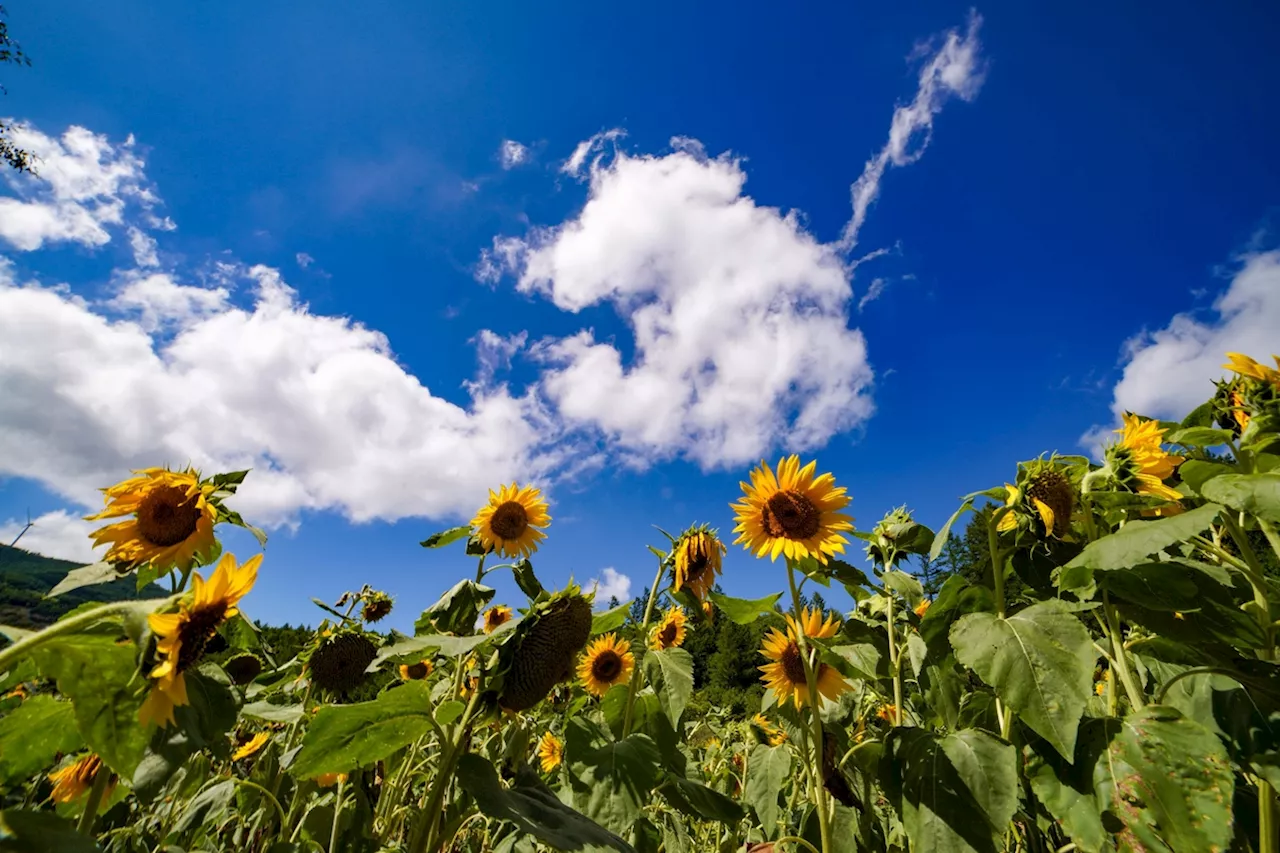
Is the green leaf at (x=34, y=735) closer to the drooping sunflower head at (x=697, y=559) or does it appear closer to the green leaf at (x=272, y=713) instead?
the green leaf at (x=272, y=713)

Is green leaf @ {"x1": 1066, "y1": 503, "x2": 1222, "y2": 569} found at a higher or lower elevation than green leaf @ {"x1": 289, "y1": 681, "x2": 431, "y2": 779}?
higher

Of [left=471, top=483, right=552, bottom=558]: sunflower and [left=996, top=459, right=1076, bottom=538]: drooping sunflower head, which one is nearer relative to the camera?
[left=996, top=459, right=1076, bottom=538]: drooping sunflower head

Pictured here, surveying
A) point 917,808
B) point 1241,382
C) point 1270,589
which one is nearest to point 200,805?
point 917,808

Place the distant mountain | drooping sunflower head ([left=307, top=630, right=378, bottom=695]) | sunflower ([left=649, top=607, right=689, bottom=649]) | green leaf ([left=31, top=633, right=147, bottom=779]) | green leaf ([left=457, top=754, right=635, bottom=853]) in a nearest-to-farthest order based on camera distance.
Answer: green leaf ([left=31, top=633, right=147, bottom=779]) < green leaf ([left=457, top=754, right=635, bottom=853]) < the distant mountain < drooping sunflower head ([left=307, top=630, right=378, bottom=695]) < sunflower ([left=649, top=607, right=689, bottom=649])

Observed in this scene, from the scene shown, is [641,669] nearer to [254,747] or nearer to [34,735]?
[34,735]

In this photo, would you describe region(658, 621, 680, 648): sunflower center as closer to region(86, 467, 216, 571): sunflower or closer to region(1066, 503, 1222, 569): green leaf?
region(86, 467, 216, 571): sunflower

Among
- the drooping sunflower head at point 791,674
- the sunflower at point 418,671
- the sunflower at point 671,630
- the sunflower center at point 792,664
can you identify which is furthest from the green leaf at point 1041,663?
the sunflower at point 671,630

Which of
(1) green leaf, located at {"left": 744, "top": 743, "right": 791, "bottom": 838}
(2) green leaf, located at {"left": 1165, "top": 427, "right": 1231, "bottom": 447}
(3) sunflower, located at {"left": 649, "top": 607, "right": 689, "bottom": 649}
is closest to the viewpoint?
(2) green leaf, located at {"left": 1165, "top": 427, "right": 1231, "bottom": 447}

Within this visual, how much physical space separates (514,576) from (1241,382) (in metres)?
2.25

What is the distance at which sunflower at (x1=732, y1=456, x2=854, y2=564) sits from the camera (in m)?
2.56

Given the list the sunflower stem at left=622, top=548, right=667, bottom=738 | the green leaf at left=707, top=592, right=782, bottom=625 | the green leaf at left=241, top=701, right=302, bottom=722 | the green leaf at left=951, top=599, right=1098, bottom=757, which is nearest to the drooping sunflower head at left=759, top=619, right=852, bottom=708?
the sunflower stem at left=622, top=548, right=667, bottom=738

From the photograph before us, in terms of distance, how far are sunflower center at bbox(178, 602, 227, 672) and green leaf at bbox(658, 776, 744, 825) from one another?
1.29 meters

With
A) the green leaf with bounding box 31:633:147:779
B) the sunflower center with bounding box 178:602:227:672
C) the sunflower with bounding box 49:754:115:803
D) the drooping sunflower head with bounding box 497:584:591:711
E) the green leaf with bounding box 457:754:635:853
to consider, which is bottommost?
the sunflower with bounding box 49:754:115:803

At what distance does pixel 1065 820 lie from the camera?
4.07 ft
